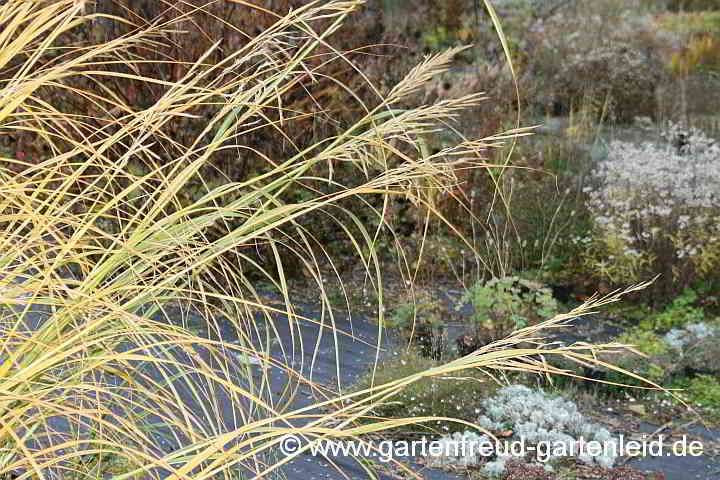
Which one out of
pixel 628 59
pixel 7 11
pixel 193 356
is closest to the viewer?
pixel 193 356

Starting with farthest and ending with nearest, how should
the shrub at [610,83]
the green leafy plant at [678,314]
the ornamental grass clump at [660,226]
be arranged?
the shrub at [610,83]
the ornamental grass clump at [660,226]
the green leafy plant at [678,314]

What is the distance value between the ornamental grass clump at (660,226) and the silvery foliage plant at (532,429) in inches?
Answer: 81.8

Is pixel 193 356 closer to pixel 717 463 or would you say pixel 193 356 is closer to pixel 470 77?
pixel 717 463

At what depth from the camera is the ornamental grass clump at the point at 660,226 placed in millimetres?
5629

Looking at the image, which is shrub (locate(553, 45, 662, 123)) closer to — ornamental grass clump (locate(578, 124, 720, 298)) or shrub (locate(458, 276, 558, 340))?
ornamental grass clump (locate(578, 124, 720, 298))

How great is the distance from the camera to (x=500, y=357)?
52.6 inches

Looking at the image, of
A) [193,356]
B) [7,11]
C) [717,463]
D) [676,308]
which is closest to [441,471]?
[717,463]

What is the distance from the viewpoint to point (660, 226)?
18.9 feet

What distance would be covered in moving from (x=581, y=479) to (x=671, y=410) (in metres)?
1.17

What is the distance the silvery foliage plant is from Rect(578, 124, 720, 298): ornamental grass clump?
6.81 feet

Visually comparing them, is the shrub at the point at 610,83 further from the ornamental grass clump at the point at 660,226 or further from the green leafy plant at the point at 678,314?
the green leafy plant at the point at 678,314

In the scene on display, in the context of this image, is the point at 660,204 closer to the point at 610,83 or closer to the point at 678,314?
the point at 678,314

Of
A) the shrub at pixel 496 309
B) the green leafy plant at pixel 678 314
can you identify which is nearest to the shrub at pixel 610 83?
the green leafy plant at pixel 678 314

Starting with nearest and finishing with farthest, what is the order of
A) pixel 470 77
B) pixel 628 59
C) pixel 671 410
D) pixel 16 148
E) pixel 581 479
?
1. pixel 581 479
2. pixel 671 410
3. pixel 16 148
4. pixel 470 77
5. pixel 628 59
